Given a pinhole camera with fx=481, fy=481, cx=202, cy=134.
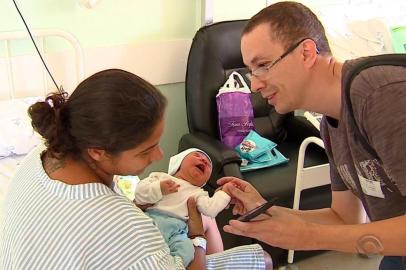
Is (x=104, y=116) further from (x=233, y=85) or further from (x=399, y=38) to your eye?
(x=399, y=38)

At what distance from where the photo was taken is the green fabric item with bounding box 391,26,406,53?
2934 millimetres

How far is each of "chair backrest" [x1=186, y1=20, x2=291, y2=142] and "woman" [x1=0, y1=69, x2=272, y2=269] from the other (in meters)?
1.48

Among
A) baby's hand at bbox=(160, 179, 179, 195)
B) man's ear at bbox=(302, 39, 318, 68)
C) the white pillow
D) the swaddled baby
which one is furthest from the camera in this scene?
the white pillow

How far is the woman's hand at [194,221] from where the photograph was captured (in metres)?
1.44

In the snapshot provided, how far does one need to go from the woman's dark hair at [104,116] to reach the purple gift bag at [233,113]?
1518mm

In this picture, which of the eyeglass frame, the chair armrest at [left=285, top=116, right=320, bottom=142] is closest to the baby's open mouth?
the eyeglass frame

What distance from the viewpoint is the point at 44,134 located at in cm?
110

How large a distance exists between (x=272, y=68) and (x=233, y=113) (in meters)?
1.28

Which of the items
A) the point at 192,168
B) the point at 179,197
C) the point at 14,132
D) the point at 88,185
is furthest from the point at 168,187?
the point at 14,132

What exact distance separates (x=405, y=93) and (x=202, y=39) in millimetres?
Answer: 1733

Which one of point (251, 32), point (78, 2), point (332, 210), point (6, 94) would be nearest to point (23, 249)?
→ point (251, 32)

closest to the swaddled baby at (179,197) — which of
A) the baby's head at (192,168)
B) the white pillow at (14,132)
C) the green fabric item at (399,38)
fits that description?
the baby's head at (192,168)

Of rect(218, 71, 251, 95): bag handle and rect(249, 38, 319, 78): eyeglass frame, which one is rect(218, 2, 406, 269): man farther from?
rect(218, 71, 251, 95): bag handle

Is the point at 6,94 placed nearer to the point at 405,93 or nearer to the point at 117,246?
the point at 117,246
